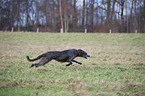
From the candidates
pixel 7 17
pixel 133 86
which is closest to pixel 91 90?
pixel 133 86

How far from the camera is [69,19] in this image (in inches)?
1891

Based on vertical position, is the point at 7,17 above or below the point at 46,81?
above

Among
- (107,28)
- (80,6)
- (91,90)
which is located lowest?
(91,90)

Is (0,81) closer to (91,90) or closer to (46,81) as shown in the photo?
(46,81)

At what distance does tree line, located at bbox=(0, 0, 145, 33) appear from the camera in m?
42.3

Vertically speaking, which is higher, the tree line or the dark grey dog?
the tree line

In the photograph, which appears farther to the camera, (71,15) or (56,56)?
A: (71,15)

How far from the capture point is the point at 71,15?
46594 millimetres

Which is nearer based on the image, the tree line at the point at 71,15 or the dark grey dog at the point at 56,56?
the dark grey dog at the point at 56,56

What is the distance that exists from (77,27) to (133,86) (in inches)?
1752

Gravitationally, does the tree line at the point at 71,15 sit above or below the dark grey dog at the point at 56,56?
above

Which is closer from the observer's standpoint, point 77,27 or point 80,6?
point 80,6

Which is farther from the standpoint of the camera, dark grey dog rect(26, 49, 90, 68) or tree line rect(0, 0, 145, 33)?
tree line rect(0, 0, 145, 33)

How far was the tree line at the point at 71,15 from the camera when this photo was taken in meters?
42.3
